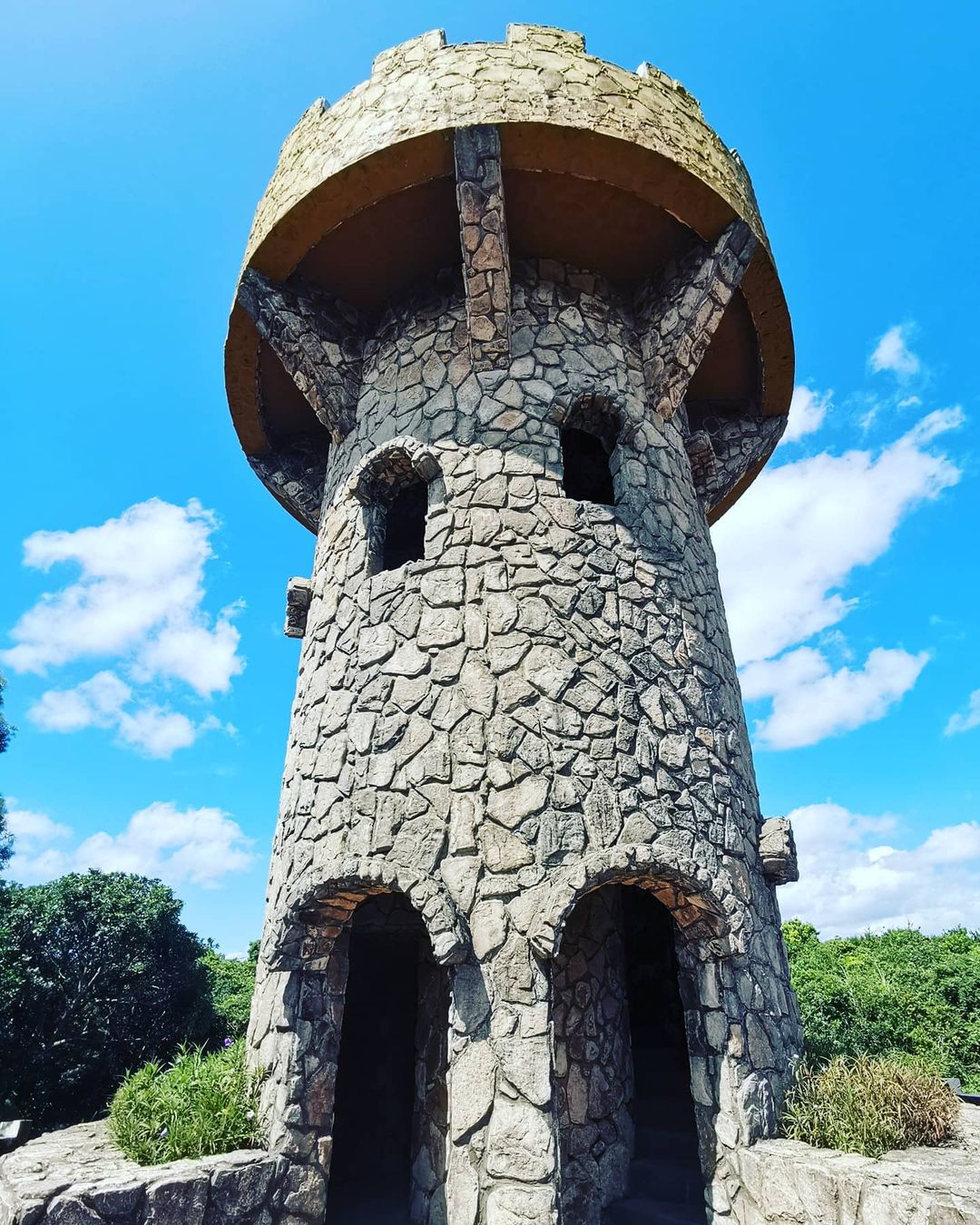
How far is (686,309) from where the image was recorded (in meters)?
7.12

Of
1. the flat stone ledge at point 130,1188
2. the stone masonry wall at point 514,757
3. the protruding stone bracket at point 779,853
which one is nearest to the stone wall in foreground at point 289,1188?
the flat stone ledge at point 130,1188

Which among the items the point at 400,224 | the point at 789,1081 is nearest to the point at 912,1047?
the point at 789,1081

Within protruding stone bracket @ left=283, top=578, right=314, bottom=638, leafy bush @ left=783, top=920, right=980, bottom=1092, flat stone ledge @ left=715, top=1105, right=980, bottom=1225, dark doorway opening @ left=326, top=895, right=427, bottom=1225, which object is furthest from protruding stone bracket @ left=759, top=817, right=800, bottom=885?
leafy bush @ left=783, top=920, right=980, bottom=1092

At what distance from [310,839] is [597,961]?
2444mm

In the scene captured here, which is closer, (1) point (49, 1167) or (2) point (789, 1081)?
(1) point (49, 1167)

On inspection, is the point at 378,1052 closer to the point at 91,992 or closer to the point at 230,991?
the point at 91,992

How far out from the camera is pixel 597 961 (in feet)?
19.7

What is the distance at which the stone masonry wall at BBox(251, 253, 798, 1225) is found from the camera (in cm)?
468

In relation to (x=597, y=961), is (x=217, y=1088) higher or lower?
lower

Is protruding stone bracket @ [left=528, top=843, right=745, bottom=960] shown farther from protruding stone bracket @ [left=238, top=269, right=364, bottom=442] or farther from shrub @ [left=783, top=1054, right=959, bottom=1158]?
protruding stone bracket @ [left=238, top=269, right=364, bottom=442]

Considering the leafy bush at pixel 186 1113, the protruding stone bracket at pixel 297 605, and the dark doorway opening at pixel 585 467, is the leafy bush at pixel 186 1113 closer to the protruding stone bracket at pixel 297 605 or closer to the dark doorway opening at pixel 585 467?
the protruding stone bracket at pixel 297 605

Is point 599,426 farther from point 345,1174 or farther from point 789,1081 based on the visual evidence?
point 345,1174

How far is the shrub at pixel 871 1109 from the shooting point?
14.8 feet

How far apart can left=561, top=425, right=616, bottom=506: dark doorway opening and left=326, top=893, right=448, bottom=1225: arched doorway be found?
5.26 metres
